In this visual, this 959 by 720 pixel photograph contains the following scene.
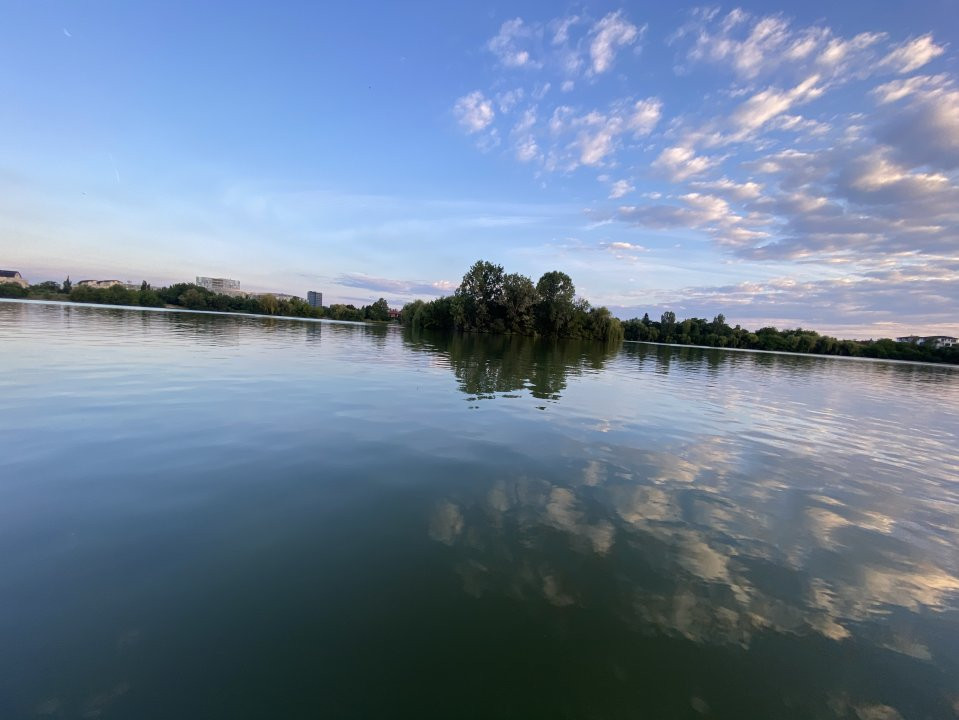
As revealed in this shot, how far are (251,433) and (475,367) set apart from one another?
59.2ft

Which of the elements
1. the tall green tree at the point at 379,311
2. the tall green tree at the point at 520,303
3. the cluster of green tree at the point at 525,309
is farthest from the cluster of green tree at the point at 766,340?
the tall green tree at the point at 379,311

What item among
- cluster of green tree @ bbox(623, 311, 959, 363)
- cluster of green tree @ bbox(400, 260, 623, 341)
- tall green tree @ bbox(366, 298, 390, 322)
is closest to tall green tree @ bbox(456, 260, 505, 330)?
cluster of green tree @ bbox(400, 260, 623, 341)

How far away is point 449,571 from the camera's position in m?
5.19

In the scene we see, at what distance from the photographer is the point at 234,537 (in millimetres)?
5688

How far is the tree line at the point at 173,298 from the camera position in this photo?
12900cm

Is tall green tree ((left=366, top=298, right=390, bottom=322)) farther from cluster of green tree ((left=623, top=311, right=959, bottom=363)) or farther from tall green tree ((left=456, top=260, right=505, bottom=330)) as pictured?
cluster of green tree ((left=623, top=311, right=959, bottom=363))

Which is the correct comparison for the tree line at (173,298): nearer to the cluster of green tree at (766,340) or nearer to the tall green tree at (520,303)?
the tall green tree at (520,303)

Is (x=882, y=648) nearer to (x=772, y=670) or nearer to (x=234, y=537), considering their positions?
(x=772, y=670)

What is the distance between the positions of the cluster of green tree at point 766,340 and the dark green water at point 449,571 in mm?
114668

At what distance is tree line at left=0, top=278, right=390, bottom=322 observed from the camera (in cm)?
12900

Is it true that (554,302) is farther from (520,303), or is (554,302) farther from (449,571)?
(449,571)

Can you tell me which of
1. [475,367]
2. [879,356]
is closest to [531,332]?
[475,367]

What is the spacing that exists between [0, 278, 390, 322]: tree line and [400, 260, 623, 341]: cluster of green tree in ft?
274

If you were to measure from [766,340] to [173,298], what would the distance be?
675ft
